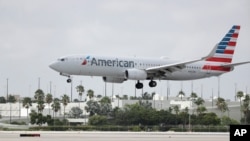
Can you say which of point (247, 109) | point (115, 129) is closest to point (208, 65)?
point (115, 129)

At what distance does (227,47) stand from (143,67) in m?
17.3

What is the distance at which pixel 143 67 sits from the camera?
9450 cm

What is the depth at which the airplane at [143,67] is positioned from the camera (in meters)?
89.6

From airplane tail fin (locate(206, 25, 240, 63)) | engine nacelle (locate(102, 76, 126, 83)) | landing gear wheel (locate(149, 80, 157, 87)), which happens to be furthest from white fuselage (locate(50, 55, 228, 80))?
airplane tail fin (locate(206, 25, 240, 63))

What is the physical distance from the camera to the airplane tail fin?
102 m

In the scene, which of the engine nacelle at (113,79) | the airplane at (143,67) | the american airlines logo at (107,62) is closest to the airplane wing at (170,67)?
the airplane at (143,67)

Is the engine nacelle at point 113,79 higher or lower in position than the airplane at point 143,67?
lower

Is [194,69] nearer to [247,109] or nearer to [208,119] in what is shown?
[208,119]

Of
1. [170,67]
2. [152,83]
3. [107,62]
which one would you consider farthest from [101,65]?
[152,83]

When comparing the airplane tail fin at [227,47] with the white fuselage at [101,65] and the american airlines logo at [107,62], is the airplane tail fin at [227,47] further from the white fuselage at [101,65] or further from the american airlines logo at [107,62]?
the american airlines logo at [107,62]

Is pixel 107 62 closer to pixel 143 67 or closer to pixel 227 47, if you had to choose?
pixel 143 67

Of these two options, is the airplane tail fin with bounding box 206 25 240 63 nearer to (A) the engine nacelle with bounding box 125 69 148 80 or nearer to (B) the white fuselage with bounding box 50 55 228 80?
(B) the white fuselage with bounding box 50 55 228 80

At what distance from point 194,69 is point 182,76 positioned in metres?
1.96

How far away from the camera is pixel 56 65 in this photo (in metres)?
90.4
